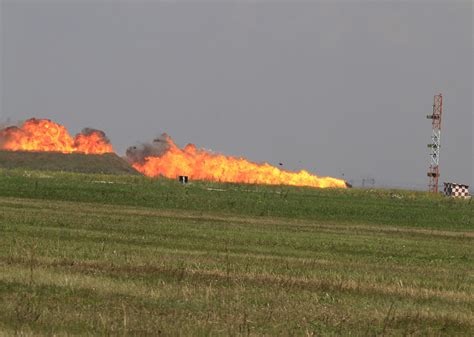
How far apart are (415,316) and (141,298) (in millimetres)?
5513

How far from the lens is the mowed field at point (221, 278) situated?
15461 mm

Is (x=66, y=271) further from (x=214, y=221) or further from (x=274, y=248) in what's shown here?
(x=214, y=221)

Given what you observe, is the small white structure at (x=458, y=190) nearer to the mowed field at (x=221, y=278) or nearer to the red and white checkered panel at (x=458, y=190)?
the red and white checkered panel at (x=458, y=190)

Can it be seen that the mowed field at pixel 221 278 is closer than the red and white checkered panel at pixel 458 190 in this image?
Yes

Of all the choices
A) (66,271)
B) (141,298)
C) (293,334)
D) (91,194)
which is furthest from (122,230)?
(91,194)

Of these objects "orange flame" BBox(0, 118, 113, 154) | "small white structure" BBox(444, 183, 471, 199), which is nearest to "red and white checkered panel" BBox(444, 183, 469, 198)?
"small white structure" BBox(444, 183, 471, 199)

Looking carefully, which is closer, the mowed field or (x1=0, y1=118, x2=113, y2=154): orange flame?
the mowed field

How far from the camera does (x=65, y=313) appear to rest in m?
15.3

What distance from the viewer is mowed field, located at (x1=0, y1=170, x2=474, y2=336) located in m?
15.5

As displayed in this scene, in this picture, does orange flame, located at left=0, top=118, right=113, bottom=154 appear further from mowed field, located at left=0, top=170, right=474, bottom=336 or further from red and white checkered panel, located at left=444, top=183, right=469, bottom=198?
mowed field, located at left=0, top=170, right=474, bottom=336

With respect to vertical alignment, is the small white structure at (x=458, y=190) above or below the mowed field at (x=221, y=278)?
above

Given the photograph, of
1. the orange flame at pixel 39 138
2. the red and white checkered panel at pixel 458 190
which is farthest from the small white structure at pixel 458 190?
the orange flame at pixel 39 138

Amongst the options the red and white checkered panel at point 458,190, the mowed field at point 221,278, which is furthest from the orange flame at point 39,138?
the mowed field at point 221,278

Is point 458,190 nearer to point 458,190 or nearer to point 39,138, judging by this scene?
point 458,190
